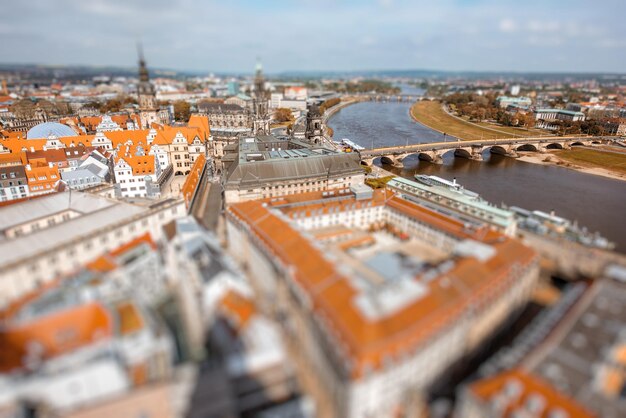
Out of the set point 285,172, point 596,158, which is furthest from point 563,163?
point 285,172

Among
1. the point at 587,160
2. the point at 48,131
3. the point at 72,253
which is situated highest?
the point at 48,131

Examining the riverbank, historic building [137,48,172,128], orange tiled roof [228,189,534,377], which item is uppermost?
historic building [137,48,172,128]

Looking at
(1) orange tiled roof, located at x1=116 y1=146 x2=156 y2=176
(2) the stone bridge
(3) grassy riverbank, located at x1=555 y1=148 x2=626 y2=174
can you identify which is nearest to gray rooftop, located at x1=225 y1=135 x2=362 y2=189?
(1) orange tiled roof, located at x1=116 y1=146 x2=156 y2=176

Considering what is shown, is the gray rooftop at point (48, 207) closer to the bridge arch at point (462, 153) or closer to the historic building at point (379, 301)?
the historic building at point (379, 301)

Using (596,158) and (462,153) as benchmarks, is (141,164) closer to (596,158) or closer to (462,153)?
(462,153)

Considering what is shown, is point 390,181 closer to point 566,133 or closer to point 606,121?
point 566,133

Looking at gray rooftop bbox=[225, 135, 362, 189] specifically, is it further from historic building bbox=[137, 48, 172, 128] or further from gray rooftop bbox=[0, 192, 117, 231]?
historic building bbox=[137, 48, 172, 128]
